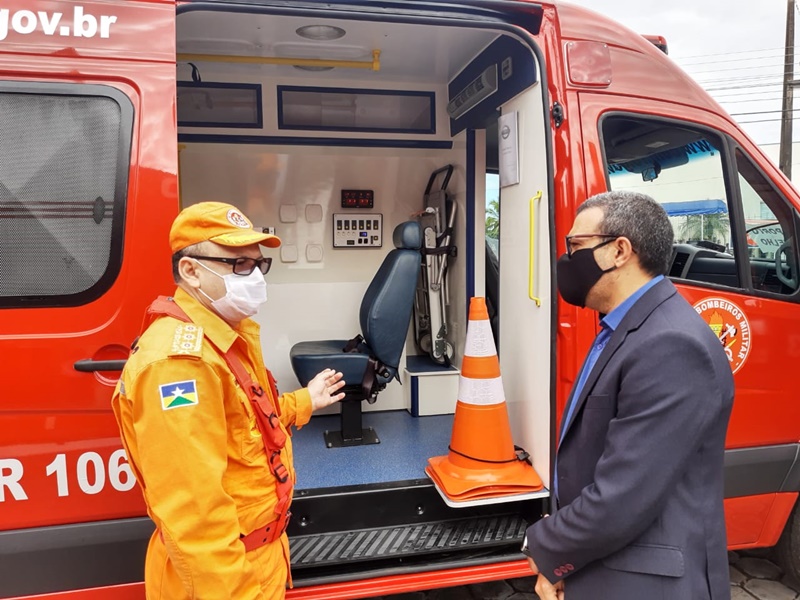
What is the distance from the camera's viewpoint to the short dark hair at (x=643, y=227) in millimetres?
1257

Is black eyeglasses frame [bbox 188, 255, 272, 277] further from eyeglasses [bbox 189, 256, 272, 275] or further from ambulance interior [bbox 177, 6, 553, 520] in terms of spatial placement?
ambulance interior [bbox 177, 6, 553, 520]

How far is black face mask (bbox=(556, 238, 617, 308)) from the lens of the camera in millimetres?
1326

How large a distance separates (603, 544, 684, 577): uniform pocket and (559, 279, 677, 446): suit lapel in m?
0.29

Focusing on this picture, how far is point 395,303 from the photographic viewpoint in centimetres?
332

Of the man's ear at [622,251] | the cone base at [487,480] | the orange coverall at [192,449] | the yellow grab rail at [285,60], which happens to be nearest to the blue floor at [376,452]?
the cone base at [487,480]

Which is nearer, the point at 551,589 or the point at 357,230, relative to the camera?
the point at 551,589

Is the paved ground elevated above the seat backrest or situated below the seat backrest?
below

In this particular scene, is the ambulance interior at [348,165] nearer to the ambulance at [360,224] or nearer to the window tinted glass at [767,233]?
the ambulance at [360,224]

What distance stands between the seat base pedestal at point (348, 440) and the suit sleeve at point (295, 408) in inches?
55.6

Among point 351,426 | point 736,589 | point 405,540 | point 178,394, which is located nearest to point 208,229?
point 178,394

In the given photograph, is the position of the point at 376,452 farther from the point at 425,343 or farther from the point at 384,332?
the point at 425,343

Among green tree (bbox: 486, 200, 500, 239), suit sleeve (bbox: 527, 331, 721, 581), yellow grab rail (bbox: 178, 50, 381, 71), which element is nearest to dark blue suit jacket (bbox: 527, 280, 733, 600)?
suit sleeve (bbox: 527, 331, 721, 581)

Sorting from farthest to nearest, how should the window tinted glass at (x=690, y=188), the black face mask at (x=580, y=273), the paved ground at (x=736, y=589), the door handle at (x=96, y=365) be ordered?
1. the paved ground at (x=736, y=589)
2. the window tinted glass at (x=690, y=188)
3. the door handle at (x=96, y=365)
4. the black face mask at (x=580, y=273)

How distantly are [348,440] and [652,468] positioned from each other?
7.92 feet
